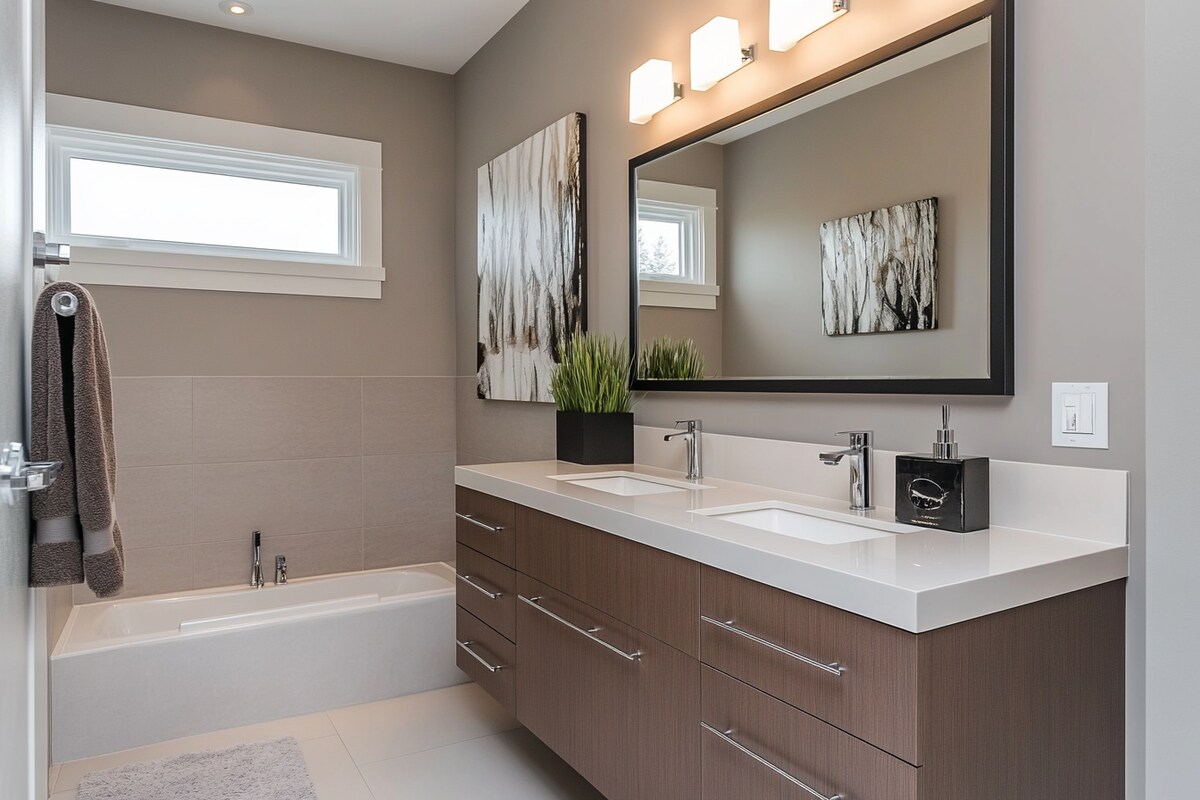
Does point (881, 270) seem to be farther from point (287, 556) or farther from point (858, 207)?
point (287, 556)

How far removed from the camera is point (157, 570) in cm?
322

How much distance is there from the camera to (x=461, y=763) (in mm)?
2449

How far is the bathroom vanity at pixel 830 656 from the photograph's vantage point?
42.4 inches

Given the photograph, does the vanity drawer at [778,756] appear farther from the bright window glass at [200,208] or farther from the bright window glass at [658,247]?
the bright window glass at [200,208]

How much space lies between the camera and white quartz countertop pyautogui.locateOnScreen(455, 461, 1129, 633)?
1.07 metres

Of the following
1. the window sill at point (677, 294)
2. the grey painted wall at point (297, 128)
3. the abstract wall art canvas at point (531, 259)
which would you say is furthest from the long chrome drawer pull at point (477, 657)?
the grey painted wall at point (297, 128)

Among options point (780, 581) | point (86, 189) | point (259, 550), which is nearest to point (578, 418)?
point (780, 581)

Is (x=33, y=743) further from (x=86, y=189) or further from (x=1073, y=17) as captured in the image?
(x=86, y=189)

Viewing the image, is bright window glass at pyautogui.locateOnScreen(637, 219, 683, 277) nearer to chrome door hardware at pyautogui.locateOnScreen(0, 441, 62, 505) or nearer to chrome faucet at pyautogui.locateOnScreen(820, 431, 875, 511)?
chrome faucet at pyautogui.locateOnScreen(820, 431, 875, 511)

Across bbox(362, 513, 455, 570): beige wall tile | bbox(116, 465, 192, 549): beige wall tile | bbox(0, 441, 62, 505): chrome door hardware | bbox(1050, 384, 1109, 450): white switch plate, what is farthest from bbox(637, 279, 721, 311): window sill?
bbox(116, 465, 192, 549): beige wall tile

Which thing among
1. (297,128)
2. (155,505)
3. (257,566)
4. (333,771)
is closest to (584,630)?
(333,771)

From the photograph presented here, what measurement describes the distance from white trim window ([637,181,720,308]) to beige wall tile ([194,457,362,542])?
73.6 inches

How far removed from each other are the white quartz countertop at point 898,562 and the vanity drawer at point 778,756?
0.67ft

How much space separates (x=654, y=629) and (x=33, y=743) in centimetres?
112
